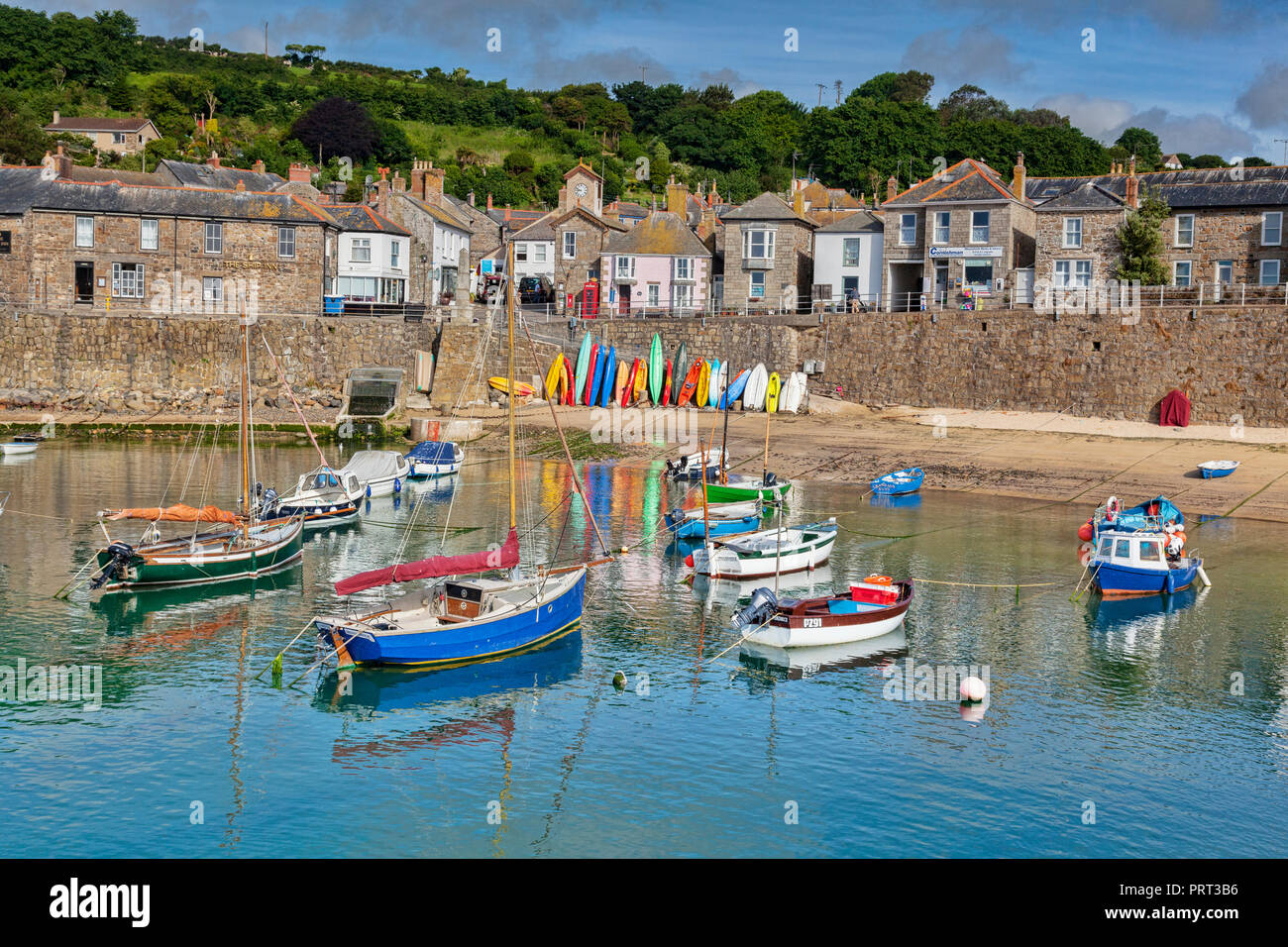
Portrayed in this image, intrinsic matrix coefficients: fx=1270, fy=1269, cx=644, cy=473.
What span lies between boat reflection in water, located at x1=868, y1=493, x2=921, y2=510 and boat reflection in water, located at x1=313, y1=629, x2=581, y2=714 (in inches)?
764

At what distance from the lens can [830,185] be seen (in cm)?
12912

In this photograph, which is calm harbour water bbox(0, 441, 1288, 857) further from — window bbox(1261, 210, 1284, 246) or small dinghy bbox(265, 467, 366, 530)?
window bbox(1261, 210, 1284, 246)

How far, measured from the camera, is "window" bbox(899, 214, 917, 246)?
209ft

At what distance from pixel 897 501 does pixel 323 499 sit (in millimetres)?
19936

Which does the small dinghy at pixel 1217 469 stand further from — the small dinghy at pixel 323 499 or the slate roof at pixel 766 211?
the small dinghy at pixel 323 499

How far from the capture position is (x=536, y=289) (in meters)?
78.8

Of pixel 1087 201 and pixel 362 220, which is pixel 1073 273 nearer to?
pixel 1087 201

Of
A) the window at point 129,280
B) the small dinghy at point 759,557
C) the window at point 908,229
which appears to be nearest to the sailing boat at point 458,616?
the small dinghy at point 759,557

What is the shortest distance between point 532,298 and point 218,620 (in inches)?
1950

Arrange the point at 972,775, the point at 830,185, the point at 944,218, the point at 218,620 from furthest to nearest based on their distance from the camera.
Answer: the point at 830,185
the point at 944,218
the point at 218,620
the point at 972,775

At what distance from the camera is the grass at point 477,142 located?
13150 centimetres
